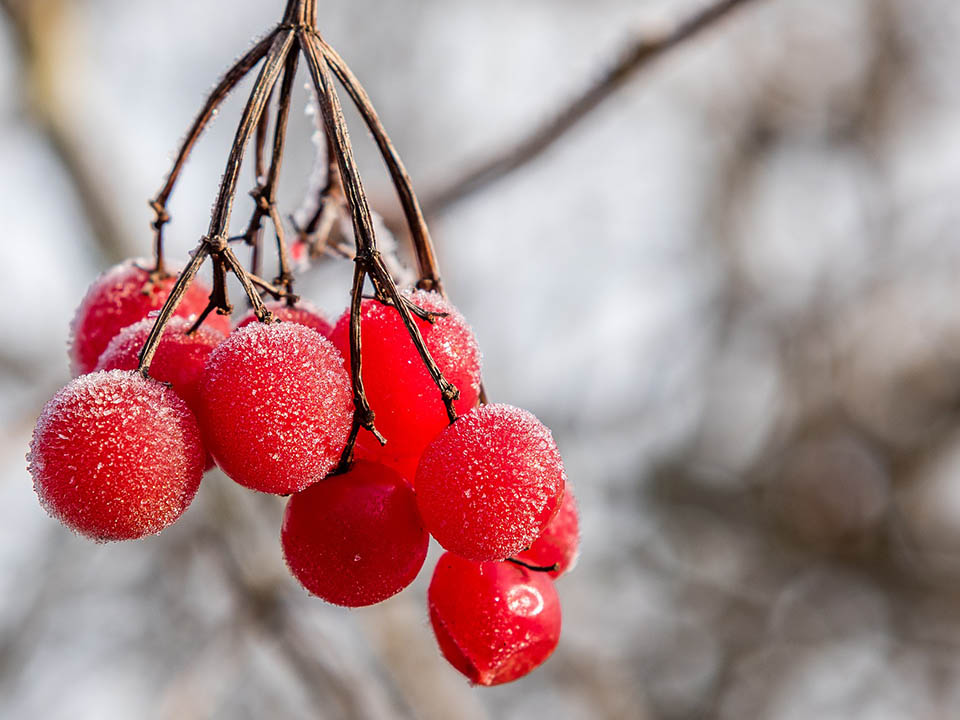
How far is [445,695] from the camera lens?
3004 mm

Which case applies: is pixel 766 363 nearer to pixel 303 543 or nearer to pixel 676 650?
pixel 676 650

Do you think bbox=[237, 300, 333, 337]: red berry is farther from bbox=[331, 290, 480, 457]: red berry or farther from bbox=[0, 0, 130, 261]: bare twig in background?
bbox=[0, 0, 130, 261]: bare twig in background

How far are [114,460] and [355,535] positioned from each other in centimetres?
24

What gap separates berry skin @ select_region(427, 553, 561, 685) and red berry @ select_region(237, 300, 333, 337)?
283 mm

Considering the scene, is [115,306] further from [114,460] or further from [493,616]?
[493,616]

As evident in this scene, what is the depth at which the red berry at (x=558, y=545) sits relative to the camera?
86 centimetres

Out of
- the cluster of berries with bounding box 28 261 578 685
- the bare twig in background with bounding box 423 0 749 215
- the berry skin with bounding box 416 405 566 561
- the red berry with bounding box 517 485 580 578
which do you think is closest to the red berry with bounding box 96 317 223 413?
the cluster of berries with bounding box 28 261 578 685

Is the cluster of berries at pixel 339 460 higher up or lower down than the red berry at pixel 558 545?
higher up

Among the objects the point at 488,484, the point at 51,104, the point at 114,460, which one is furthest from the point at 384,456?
the point at 51,104

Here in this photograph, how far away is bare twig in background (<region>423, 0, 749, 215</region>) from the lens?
1383 mm

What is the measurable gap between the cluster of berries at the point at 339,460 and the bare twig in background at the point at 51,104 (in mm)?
2145

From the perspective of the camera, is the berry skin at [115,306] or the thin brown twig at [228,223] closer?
the thin brown twig at [228,223]

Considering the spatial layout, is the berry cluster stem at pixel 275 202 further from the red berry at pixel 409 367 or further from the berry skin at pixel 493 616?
the berry skin at pixel 493 616

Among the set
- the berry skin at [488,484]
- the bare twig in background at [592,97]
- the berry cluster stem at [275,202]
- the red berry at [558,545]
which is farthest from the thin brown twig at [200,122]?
the bare twig in background at [592,97]
